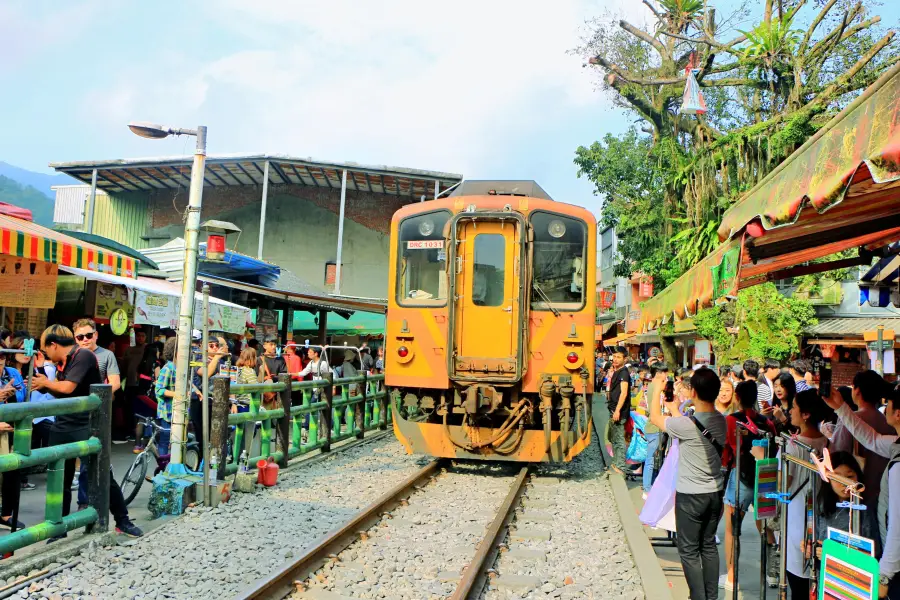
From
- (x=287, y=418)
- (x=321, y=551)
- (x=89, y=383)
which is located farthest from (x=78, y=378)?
(x=287, y=418)

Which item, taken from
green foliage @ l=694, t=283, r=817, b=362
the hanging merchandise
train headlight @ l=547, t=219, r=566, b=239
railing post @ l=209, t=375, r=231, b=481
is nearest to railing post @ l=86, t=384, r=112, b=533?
railing post @ l=209, t=375, r=231, b=481

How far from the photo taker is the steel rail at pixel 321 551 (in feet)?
15.9

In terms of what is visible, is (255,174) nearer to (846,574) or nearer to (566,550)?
(566,550)

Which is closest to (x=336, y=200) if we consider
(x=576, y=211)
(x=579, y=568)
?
(x=576, y=211)

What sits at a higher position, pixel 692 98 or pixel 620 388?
pixel 692 98

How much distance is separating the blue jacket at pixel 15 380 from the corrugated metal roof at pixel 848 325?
18.3m

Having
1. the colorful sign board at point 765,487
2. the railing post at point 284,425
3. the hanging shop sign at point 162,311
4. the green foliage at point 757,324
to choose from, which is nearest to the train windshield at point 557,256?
the railing post at point 284,425

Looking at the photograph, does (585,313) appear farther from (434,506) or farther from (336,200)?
(336,200)

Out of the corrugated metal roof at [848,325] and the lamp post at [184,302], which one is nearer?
the lamp post at [184,302]

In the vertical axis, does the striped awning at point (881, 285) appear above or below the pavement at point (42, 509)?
above

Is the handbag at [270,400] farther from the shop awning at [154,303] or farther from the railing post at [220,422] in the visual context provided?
the shop awning at [154,303]

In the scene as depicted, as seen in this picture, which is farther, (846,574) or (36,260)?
(36,260)

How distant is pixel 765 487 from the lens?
14.1ft

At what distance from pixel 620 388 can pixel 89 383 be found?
815 cm
